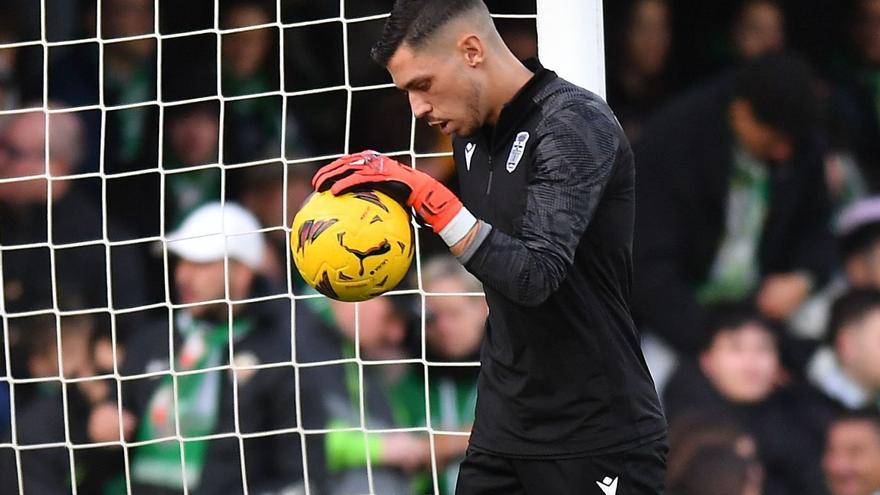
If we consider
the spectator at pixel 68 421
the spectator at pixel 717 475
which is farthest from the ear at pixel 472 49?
the spectator at pixel 68 421

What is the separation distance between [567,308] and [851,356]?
233 centimetres

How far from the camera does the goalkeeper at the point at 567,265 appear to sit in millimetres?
2590

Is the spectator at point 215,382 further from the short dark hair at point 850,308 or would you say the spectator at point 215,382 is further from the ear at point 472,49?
the ear at point 472,49

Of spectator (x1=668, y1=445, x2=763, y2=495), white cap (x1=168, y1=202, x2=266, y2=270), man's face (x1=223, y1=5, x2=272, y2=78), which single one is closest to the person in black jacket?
spectator (x1=668, y1=445, x2=763, y2=495)

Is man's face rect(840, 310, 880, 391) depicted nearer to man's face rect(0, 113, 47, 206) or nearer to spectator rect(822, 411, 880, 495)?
spectator rect(822, 411, 880, 495)

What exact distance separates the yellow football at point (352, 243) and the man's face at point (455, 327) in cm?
208

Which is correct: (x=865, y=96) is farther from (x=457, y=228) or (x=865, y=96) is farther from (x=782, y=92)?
(x=457, y=228)

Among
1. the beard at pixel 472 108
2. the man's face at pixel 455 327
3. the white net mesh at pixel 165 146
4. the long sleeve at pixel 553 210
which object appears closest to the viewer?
the long sleeve at pixel 553 210

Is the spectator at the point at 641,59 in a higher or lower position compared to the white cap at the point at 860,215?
higher

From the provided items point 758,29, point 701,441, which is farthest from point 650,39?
point 701,441

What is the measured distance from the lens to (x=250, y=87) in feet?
16.7

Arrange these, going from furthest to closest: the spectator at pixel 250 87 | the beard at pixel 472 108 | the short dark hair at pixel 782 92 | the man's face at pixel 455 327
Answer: the spectator at pixel 250 87, the man's face at pixel 455 327, the short dark hair at pixel 782 92, the beard at pixel 472 108

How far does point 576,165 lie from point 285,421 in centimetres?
243

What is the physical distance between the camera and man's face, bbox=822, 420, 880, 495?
15.1ft
